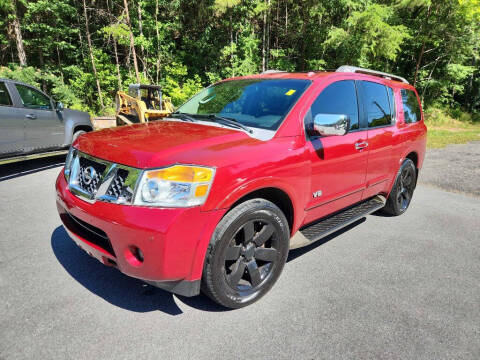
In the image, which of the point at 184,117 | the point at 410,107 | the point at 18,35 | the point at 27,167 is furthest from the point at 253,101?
the point at 18,35

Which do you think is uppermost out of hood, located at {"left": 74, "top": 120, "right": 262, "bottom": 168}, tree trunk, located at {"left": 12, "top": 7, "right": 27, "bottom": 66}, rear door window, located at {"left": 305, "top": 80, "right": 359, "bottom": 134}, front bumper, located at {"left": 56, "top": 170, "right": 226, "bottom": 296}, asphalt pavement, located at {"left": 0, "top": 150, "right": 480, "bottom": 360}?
tree trunk, located at {"left": 12, "top": 7, "right": 27, "bottom": 66}

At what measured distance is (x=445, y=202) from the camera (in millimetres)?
5344

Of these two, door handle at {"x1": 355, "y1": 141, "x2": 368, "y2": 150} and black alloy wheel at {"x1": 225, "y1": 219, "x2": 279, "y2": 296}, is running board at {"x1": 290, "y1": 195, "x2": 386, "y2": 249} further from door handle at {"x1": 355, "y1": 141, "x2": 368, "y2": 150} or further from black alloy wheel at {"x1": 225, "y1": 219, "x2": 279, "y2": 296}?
door handle at {"x1": 355, "y1": 141, "x2": 368, "y2": 150}

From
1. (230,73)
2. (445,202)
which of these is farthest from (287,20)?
(445,202)

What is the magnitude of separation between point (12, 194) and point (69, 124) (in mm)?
2690

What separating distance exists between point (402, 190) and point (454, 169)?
444cm

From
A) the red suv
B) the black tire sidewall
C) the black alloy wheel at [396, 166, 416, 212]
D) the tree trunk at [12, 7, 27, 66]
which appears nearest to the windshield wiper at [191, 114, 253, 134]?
the red suv

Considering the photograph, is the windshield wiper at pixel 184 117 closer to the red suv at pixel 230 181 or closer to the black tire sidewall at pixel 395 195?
the red suv at pixel 230 181

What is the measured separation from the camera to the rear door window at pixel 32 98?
6.14 meters

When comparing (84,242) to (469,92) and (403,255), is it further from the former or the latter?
(469,92)

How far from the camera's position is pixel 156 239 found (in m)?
1.89

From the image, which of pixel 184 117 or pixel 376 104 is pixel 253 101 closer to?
pixel 184 117

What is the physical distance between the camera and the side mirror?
98.8 inches

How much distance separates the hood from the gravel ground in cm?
572
